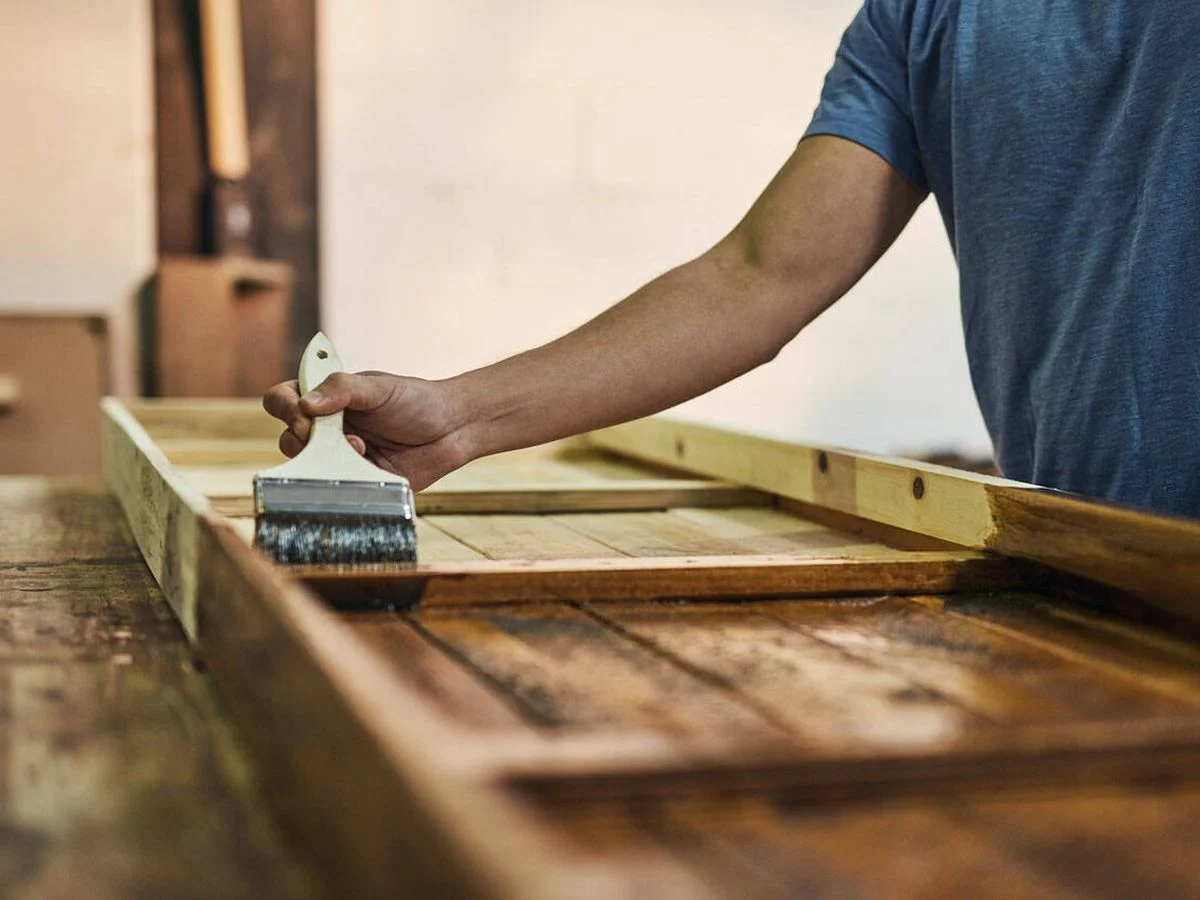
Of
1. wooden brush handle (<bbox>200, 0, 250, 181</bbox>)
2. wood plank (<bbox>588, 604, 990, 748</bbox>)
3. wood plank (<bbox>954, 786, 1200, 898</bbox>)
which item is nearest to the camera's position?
wood plank (<bbox>954, 786, 1200, 898</bbox>)

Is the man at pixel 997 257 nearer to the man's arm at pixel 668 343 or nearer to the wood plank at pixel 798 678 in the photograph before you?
the man's arm at pixel 668 343

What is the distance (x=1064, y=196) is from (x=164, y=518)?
100cm

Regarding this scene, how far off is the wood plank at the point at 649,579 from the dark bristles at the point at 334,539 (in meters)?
0.02

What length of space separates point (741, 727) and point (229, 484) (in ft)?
3.34

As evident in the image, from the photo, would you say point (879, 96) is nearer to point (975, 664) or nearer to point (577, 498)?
point (577, 498)

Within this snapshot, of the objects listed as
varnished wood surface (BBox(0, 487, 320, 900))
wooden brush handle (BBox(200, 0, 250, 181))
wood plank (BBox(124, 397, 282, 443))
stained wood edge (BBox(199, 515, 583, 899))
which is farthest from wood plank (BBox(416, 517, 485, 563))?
wooden brush handle (BBox(200, 0, 250, 181))

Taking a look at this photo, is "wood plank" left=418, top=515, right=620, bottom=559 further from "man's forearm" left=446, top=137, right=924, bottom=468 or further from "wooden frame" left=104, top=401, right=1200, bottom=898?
"wooden frame" left=104, top=401, right=1200, bottom=898

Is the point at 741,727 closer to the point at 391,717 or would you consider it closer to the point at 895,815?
the point at 895,815

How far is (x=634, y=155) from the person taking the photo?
11.7 ft

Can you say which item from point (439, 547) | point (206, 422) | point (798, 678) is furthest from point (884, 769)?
point (206, 422)

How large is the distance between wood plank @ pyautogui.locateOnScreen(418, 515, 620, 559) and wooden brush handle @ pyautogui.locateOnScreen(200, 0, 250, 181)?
6.33 feet

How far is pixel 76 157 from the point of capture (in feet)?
10.2

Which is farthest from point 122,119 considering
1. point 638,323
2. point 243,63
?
point 638,323

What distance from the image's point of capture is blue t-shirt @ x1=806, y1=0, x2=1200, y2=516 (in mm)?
1364
